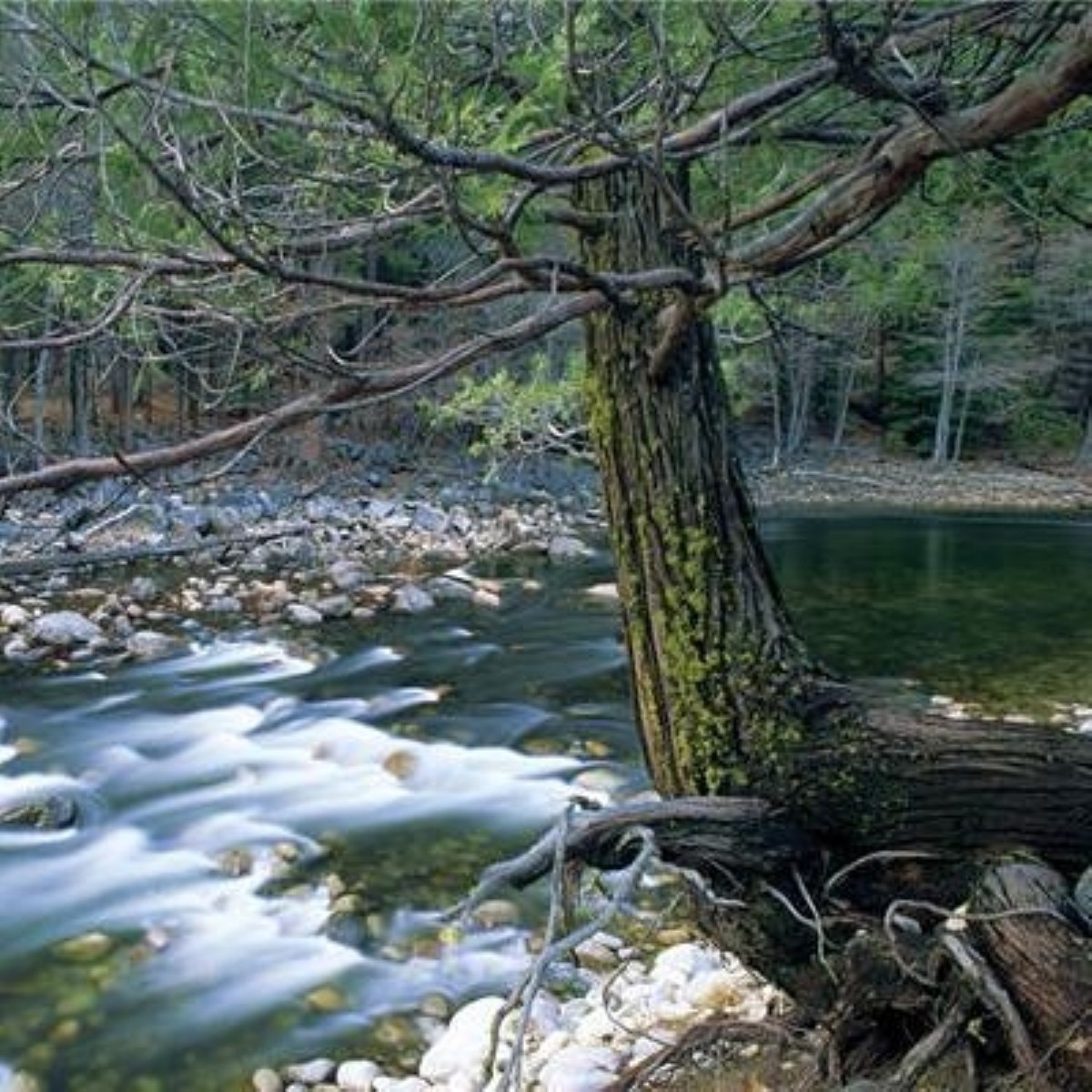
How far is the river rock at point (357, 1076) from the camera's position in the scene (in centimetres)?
378

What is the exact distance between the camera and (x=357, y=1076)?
383 cm

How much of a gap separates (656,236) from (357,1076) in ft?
9.05

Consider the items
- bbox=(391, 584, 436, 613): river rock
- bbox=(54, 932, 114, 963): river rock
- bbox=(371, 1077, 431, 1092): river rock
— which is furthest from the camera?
bbox=(391, 584, 436, 613): river rock

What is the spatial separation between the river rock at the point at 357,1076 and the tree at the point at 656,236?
1.63 m

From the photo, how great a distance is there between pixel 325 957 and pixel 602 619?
22.2ft

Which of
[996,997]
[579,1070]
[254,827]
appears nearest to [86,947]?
[254,827]

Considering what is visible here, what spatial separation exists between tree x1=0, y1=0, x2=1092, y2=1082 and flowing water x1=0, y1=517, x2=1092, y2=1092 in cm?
226

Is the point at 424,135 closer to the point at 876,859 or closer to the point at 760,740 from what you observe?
the point at 760,740

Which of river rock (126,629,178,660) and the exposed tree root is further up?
the exposed tree root

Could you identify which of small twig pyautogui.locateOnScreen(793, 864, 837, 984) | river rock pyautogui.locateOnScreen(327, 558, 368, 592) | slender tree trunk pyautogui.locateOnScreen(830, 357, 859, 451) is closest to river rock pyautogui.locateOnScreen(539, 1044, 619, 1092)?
small twig pyautogui.locateOnScreen(793, 864, 837, 984)

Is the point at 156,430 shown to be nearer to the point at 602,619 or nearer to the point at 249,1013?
the point at 602,619

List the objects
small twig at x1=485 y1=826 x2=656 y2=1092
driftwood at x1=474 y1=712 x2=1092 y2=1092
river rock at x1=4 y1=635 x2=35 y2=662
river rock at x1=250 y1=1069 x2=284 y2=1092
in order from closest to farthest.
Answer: small twig at x1=485 y1=826 x2=656 y2=1092 < driftwood at x1=474 y1=712 x2=1092 y2=1092 < river rock at x1=250 y1=1069 x2=284 y2=1092 < river rock at x1=4 y1=635 x2=35 y2=662

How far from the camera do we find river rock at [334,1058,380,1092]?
3.78 metres

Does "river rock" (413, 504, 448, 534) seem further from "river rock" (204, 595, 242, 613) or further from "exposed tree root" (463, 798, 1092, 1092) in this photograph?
"exposed tree root" (463, 798, 1092, 1092)
